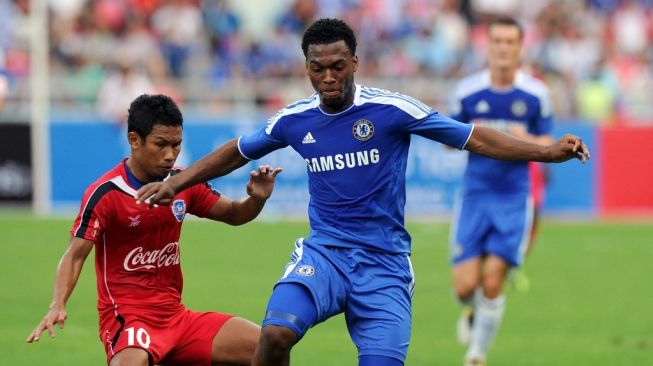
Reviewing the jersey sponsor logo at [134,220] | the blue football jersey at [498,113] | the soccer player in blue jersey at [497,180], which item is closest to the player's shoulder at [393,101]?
the jersey sponsor logo at [134,220]

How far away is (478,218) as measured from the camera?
10.9 metres

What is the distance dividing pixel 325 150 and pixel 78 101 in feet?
54.5

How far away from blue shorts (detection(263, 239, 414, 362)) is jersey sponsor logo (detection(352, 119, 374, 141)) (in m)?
0.63

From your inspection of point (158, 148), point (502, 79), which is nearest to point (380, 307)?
point (158, 148)

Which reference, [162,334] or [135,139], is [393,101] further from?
[162,334]

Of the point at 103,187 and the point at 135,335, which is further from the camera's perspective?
the point at 103,187

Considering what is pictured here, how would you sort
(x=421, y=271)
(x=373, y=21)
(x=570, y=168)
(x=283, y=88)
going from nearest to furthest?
(x=421, y=271)
(x=570, y=168)
(x=283, y=88)
(x=373, y=21)

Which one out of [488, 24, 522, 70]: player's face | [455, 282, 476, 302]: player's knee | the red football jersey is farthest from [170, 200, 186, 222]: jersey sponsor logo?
[488, 24, 522, 70]: player's face

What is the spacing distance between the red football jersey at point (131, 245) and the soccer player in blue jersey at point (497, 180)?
3.78 metres

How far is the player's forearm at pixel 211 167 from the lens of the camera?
713cm

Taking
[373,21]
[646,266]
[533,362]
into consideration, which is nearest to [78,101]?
[373,21]

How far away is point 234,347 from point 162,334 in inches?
16.5

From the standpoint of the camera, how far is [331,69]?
23.0ft

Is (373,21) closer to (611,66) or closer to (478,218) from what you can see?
(611,66)
